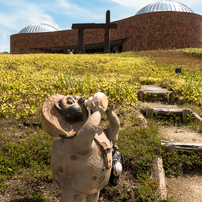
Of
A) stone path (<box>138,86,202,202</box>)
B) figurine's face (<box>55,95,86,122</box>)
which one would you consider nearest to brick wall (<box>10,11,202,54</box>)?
stone path (<box>138,86,202,202</box>)

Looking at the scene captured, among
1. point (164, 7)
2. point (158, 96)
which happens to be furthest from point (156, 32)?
point (158, 96)

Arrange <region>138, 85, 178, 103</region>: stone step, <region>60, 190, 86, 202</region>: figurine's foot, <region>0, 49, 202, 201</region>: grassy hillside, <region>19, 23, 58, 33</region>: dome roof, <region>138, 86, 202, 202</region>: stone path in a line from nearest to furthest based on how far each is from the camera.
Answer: <region>60, 190, 86, 202</region>: figurine's foot < <region>0, 49, 202, 201</region>: grassy hillside < <region>138, 86, 202, 202</region>: stone path < <region>138, 85, 178, 103</region>: stone step < <region>19, 23, 58, 33</region>: dome roof

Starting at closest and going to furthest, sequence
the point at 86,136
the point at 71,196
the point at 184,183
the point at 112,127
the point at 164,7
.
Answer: the point at 86,136, the point at 71,196, the point at 112,127, the point at 184,183, the point at 164,7

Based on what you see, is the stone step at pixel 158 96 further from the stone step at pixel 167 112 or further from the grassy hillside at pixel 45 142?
the stone step at pixel 167 112

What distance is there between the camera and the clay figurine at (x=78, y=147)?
1.78 metres

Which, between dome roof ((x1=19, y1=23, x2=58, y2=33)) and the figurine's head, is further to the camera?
dome roof ((x1=19, y1=23, x2=58, y2=33))

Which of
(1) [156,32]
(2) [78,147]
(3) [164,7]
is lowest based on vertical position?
(2) [78,147]

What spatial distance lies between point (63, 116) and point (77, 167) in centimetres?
50

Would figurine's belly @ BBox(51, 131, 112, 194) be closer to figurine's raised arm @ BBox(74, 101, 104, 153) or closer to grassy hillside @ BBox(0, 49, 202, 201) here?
figurine's raised arm @ BBox(74, 101, 104, 153)

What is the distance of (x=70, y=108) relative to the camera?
1.92 m

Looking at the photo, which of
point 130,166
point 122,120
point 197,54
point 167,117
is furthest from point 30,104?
point 197,54

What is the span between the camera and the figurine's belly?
1810mm

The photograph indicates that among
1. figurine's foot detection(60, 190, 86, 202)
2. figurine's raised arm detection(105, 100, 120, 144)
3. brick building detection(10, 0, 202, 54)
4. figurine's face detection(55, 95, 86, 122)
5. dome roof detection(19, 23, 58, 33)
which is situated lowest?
figurine's foot detection(60, 190, 86, 202)

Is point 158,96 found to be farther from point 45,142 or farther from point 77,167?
point 77,167
